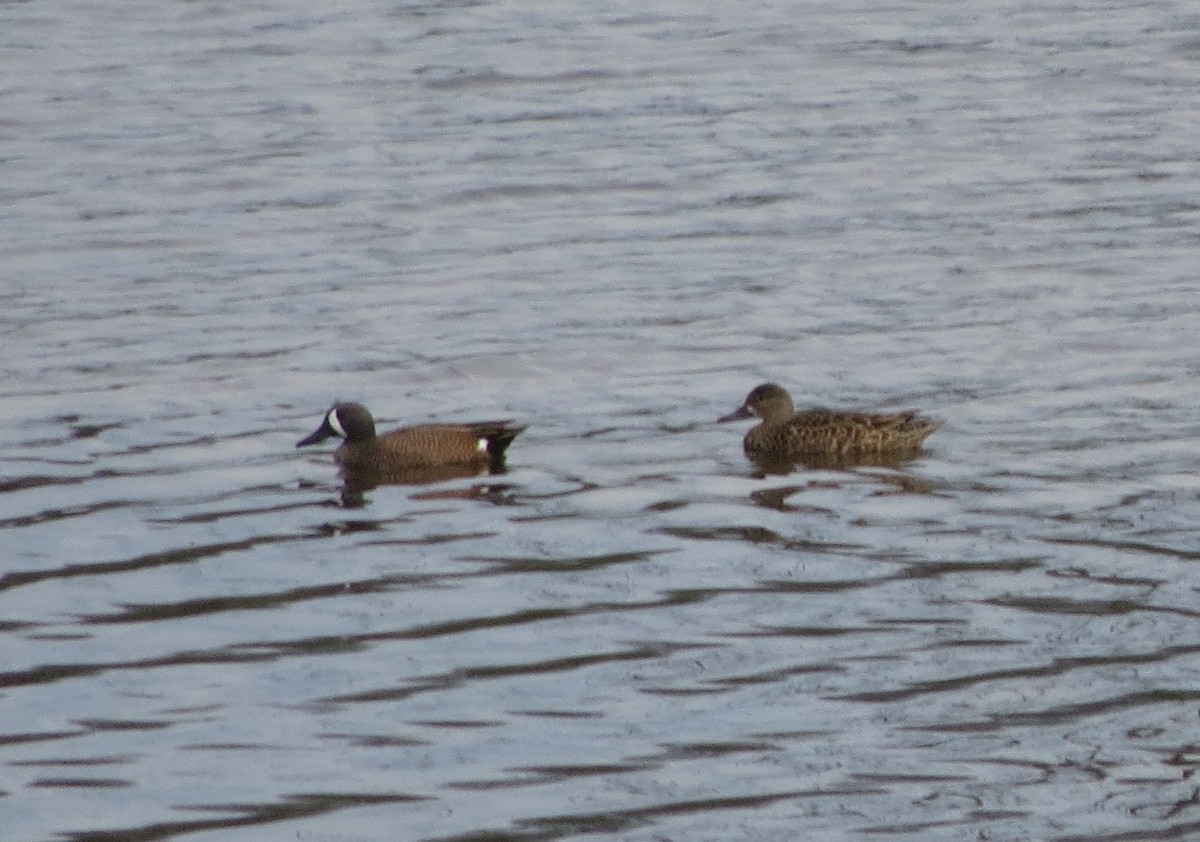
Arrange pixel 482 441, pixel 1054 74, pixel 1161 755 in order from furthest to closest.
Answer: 1. pixel 1054 74
2. pixel 482 441
3. pixel 1161 755

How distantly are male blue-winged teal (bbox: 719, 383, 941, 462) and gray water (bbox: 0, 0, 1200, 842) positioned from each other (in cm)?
16

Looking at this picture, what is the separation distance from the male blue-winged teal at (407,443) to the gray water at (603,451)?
0.22 m

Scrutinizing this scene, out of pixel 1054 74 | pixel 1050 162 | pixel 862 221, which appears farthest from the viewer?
pixel 1054 74

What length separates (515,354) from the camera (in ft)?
53.8

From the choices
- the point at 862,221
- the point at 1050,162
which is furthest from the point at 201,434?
the point at 1050,162

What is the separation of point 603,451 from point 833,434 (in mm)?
1104

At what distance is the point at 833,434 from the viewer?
45.7 feet

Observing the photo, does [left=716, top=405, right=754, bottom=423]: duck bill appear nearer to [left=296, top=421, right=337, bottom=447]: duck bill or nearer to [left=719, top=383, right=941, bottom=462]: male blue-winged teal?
[left=719, top=383, right=941, bottom=462]: male blue-winged teal

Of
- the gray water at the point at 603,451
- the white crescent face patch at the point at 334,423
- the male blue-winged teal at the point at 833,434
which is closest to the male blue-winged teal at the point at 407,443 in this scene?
the white crescent face patch at the point at 334,423

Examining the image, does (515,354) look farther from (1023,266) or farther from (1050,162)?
(1050,162)

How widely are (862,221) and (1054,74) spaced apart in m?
7.65

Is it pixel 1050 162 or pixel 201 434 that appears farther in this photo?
pixel 1050 162

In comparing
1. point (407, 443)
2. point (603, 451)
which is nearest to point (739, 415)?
point (603, 451)

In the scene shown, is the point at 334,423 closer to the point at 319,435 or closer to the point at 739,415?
the point at 319,435
